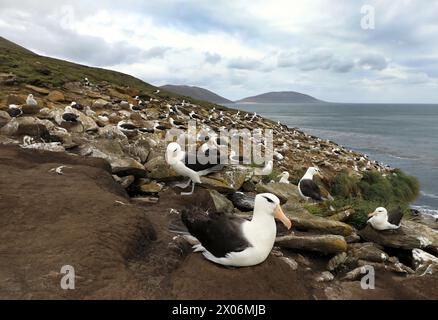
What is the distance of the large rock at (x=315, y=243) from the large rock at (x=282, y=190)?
128 inches

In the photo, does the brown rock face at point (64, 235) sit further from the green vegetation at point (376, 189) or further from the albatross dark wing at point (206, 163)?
the green vegetation at point (376, 189)

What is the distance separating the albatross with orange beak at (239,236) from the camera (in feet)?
18.4

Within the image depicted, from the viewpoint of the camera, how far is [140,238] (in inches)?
254

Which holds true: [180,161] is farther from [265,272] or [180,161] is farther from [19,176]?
[265,272]

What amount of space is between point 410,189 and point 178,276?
83.7 feet

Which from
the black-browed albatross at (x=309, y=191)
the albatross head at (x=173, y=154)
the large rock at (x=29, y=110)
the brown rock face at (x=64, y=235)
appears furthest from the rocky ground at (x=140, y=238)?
the large rock at (x=29, y=110)

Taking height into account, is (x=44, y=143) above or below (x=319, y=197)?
above

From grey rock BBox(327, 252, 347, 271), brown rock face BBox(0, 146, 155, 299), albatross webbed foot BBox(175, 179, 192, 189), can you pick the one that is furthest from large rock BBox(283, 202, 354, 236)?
brown rock face BBox(0, 146, 155, 299)

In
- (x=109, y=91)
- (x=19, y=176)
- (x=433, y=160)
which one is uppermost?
(x=109, y=91)

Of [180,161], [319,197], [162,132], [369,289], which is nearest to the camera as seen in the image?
[369,289]

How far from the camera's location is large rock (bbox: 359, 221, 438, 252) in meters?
8.71

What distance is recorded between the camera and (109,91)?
36000 mm
